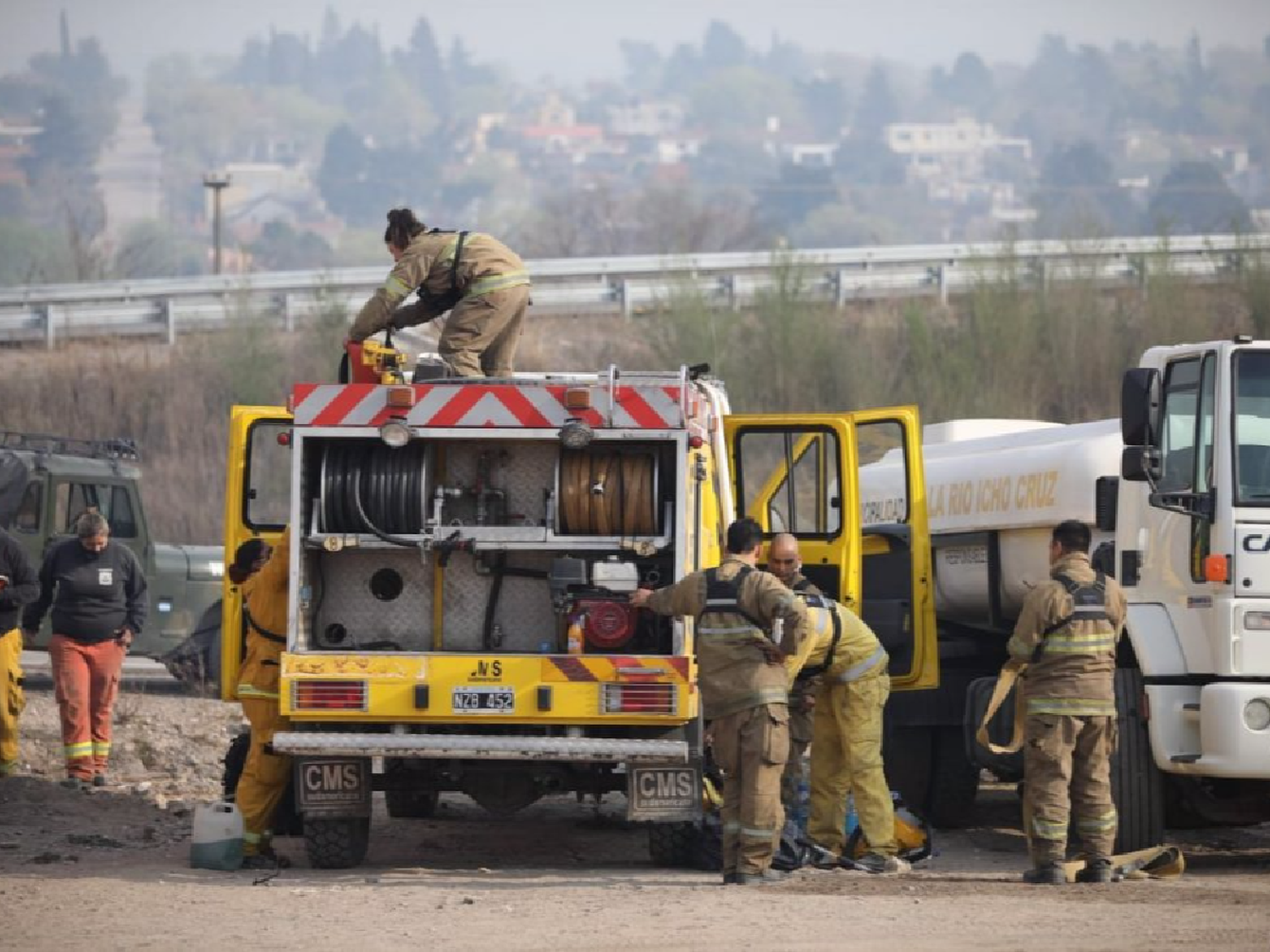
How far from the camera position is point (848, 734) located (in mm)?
11570

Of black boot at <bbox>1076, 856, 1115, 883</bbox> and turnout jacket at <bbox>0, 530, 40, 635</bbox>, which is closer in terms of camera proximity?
black boot at <bbox>1076, 856, 1115, 883</bbox>

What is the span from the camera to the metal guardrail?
3506 cm

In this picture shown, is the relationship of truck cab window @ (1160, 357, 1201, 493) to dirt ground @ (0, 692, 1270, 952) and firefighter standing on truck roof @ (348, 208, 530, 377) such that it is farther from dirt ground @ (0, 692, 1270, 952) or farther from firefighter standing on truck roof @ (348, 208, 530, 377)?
firefighter standing on truck roof @ (348, 208, 530, 377)

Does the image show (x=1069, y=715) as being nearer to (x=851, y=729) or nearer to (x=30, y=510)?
(x=851, y=729)

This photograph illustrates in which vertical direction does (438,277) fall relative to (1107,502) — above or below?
above

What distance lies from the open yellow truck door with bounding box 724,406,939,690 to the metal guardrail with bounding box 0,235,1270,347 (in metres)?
20.8

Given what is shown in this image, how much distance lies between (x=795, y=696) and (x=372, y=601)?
2.24m

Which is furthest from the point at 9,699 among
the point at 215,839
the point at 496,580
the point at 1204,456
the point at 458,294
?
the point at 1204,456

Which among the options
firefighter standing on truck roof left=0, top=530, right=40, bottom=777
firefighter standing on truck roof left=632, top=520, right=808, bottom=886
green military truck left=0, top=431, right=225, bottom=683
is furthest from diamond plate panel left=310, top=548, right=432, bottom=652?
green military truck left=0, top=431, right=225, bottom=683

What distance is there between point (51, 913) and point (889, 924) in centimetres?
356

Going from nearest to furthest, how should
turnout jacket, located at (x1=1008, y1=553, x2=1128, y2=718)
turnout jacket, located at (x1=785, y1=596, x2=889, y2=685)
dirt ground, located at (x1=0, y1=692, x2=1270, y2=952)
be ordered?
dirt ground, located at (x1=0, y1=692, x2=1270, y2=952)
turnout jacket, located at (x1=1008, y1=553, x2=1128, y2=718)
turnout jacket, located at (x1=785, y1=596, x2=889, y2=685)

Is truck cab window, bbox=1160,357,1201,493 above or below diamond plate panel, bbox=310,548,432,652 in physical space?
above

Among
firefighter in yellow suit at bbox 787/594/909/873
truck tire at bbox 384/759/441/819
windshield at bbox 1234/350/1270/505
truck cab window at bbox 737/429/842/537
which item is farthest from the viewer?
truck tire at bbox 384/759/441/819

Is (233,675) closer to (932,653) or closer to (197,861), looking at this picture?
(197,861)
